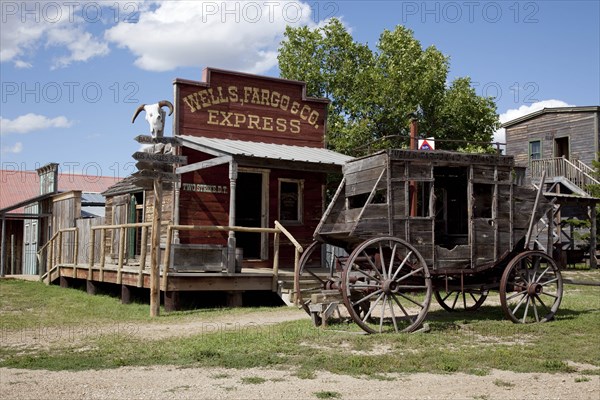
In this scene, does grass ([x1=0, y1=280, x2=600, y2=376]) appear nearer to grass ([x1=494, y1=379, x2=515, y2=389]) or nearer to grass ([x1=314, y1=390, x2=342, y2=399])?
grass ([x1=494, y1=379, x2=515, y2=389])

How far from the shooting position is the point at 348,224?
11195 millimetres

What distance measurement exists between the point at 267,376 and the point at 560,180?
1046 inches

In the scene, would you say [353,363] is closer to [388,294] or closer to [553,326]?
[388,294]

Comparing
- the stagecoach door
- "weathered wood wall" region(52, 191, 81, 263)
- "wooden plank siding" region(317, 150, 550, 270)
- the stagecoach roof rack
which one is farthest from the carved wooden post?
"weathered wood wall" region(52, 191, 81, 263)

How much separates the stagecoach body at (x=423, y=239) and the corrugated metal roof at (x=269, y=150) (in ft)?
14.1

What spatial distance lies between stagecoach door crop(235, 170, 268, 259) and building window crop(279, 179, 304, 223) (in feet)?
1.97

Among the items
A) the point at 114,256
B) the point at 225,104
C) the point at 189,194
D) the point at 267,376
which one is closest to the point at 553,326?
the point at 267,376

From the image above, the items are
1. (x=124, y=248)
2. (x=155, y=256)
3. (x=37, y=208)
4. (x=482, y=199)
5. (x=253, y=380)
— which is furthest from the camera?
(x=37, y=208)

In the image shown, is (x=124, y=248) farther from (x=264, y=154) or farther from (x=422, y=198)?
(x=422, y=198)

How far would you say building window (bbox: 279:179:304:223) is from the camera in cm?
1855

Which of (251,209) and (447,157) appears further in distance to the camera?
(251,209)

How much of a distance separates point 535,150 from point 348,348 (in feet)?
96.7

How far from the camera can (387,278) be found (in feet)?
34.3

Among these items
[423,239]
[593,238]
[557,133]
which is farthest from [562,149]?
[423,239]
